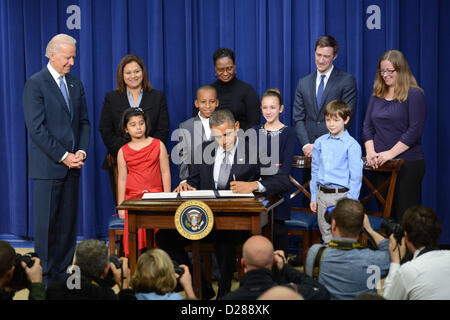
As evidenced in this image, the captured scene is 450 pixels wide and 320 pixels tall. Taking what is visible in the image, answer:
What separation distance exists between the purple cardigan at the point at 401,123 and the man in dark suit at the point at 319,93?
0.87ft

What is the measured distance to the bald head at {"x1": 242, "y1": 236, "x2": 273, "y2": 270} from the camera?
8.05 ft

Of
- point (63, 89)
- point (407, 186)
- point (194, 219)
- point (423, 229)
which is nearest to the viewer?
point (423, 229)

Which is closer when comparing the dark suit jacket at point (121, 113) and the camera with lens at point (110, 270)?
the camera with lens at point (110, 270)

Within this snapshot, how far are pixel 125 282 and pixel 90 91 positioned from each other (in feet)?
11.6

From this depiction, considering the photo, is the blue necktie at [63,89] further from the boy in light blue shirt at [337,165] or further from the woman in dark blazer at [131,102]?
the boy in light blue shirt at [337,165]

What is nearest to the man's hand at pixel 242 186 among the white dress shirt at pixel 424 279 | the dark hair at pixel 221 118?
the dark hair at pixel 221 118

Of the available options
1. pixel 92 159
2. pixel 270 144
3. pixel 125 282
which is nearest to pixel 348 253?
pixel 125 282

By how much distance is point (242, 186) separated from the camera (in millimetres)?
3566

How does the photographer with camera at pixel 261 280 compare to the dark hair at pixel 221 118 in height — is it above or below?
below

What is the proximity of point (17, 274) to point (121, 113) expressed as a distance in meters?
2.45

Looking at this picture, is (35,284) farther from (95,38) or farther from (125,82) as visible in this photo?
(95,38)

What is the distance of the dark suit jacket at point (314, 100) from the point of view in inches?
188

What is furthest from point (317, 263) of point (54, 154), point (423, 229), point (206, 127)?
point (54, 154)

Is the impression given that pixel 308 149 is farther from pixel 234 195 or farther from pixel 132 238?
pixel 132 238
